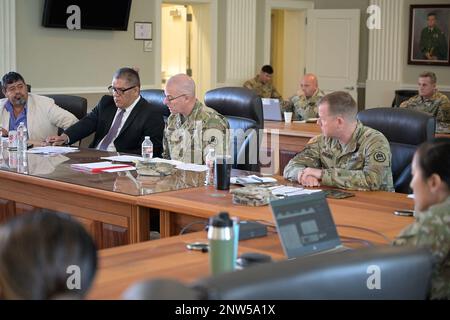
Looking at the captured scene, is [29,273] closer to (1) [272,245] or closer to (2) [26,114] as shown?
(1) [272,245]

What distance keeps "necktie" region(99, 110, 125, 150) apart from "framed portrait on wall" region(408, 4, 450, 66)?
21.0 ft

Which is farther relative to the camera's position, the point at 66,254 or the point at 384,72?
the point at 384,72

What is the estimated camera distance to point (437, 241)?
7.49ft

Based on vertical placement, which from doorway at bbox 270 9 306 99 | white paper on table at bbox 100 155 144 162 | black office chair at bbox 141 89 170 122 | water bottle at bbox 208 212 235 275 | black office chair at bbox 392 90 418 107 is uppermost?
doorway at bbox 270 9 306 99

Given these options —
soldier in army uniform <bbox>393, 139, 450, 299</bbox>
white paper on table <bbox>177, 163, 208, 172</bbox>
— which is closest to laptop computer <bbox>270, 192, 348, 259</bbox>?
soldier in army uniform <bbox>393, 139, 450, 299</bbox>

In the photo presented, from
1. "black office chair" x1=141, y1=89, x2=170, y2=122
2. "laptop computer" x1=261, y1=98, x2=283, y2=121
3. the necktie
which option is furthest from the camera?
"laptop computer" x1=261, y1=98, x2=283, y2=121

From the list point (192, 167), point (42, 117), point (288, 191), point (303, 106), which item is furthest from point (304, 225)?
point (303, 106)

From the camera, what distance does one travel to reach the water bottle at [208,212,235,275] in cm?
235

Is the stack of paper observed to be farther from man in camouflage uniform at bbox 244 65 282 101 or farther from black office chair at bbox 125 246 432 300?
man in camouflage uniform at bbox 244 65 282 101

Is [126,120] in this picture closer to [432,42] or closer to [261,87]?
[261,87]

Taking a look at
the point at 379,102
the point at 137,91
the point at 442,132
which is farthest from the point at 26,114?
the point at 379,102

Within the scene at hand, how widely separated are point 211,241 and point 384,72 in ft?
30.8

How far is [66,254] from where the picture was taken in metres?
1.41

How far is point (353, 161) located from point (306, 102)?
462 cm
